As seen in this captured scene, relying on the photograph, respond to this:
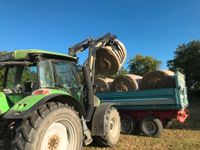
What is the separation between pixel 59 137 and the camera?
17.4 ft

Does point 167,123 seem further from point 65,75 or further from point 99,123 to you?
point 65,75

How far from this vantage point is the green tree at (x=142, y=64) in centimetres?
4119

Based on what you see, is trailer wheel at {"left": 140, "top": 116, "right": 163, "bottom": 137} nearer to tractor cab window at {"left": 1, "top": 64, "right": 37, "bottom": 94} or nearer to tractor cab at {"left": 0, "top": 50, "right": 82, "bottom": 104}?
tractor cab at {"left": 0, "top": 50, "right": 82, "bottom": 104}

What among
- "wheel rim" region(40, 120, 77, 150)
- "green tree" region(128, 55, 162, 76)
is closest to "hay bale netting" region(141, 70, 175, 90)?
"wheel rim" region(40, 120, 77, 150)

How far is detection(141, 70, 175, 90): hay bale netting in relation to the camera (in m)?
10.2

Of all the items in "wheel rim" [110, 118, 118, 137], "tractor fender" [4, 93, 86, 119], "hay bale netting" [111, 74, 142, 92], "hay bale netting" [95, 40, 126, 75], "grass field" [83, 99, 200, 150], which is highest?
"hay bale netting" [95, 40, 126, 75]

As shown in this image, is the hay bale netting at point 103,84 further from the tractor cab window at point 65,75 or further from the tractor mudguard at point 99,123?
the tractor cab window at point 65,75

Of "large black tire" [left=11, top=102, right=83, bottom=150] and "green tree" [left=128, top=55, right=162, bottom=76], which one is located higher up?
"green tree" [left=128, top=55, right=162, bottom=76]

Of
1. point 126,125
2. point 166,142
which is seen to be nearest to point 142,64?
point 126,125

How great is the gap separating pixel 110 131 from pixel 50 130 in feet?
10.5

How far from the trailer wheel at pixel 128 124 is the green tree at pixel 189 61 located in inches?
1020

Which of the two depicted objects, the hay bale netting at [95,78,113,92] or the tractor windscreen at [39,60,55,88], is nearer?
the tractor windscreen at [39,60,55,88]

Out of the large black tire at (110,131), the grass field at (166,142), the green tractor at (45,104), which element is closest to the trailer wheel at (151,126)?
the grass field at (166,142)

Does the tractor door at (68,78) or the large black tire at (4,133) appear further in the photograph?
the tractor door at (68,78)
